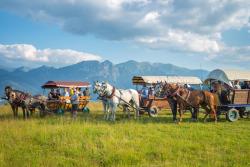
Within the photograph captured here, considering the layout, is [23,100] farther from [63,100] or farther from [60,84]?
[60,84]

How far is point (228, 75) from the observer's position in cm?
2062

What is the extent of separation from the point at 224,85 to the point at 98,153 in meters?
11.7

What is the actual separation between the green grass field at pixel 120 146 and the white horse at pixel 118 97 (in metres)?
3.89

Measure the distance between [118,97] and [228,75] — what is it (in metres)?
6.53

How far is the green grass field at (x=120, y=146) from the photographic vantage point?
10227 millimetres

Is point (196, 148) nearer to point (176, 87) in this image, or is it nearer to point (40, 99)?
point (176, 87)

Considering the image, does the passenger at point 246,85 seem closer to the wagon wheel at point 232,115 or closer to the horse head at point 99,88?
the wagon wheel at point 232,115

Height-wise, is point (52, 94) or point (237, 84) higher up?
point (237, 84)

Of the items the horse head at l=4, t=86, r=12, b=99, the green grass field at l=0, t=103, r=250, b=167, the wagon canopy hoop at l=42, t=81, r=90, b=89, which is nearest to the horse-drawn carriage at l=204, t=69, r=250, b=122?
the green grass field at l=0, t=103, r=250, b=167

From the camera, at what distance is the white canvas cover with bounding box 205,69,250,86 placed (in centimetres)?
2052

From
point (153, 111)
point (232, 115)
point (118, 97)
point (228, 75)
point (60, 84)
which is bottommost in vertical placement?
point (232, 115)

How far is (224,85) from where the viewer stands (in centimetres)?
2045

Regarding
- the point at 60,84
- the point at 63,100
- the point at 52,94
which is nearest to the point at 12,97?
the point at 63,100

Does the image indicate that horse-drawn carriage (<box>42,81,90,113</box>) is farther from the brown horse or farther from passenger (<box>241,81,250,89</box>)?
passenger (<box>241,81,250,89</box>)
